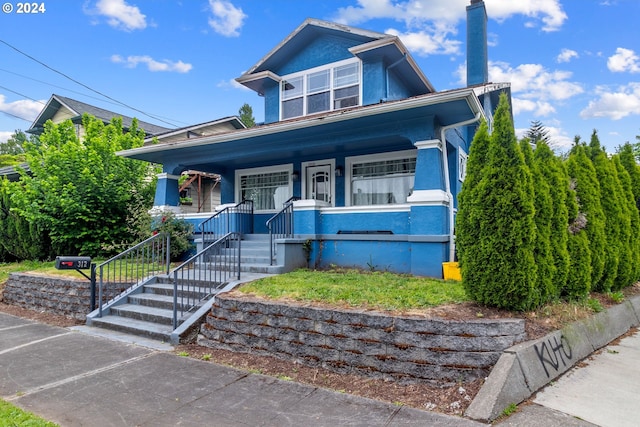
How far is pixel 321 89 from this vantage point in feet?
35.1

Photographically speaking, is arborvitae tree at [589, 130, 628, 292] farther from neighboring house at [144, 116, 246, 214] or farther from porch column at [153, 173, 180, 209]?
neighboring house at [144, 116, 246, 214]

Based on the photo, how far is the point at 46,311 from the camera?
7.71 metres

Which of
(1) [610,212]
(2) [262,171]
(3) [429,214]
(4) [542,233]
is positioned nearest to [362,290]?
(4) [542,233]

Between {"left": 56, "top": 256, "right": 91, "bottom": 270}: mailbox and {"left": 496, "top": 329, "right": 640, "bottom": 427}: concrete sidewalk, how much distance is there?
6.66 m

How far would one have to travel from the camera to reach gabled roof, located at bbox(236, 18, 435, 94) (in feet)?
31.3

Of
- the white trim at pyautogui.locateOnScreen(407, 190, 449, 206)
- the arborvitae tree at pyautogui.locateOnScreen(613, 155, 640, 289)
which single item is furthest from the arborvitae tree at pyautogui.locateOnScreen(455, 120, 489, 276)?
the arborvitae tree at pyautogui.locateOnScreen(613, 155, 640, 289)

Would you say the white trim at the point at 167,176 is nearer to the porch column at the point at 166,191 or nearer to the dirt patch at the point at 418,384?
the porch column at the point at 166,191

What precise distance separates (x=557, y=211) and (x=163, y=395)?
493 cm

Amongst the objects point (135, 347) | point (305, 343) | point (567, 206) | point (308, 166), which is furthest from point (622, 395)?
point (308, 166)

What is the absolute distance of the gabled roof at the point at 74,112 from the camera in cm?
1950

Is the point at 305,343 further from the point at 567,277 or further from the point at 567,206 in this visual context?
the point at 567,206

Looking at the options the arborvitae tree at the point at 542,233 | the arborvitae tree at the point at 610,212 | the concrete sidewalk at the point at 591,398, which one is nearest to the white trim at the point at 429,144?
the arborvitae tree at the point at 542,233

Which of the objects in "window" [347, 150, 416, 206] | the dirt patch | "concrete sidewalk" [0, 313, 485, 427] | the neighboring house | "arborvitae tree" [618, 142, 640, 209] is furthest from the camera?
the neighboring house

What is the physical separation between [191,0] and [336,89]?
6.45 metres
